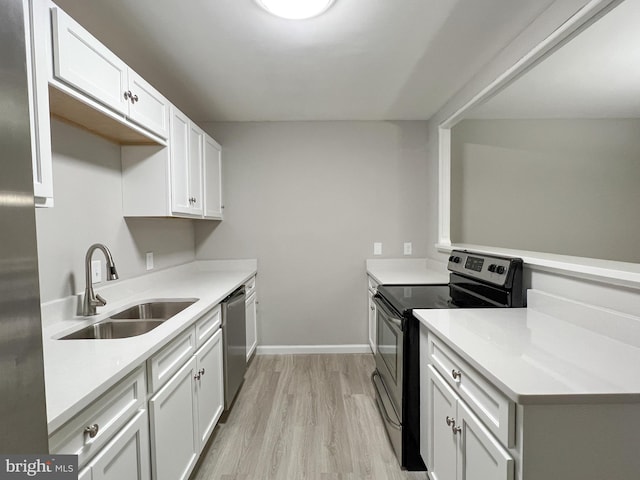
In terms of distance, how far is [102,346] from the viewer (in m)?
1.17

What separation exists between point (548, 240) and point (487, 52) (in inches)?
72.4

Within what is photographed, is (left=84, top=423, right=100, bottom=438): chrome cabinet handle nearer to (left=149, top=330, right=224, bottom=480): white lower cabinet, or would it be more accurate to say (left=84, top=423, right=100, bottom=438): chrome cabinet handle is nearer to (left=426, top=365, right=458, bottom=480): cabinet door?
(left=149, top=330, right=224, bottom=480): white lower cabinet

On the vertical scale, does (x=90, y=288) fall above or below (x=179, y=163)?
below

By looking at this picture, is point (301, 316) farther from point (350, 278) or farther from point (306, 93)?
point (306, 93)

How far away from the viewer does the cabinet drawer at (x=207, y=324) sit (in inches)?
68.4

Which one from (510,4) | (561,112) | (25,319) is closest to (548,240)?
(561,112)

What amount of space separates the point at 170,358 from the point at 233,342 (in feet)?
3.22

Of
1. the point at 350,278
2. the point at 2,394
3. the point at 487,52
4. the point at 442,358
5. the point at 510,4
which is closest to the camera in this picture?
the point at 2,394

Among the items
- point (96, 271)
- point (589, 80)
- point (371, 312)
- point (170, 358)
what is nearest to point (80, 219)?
point (96, 271)

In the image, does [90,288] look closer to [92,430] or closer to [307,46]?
[92,430]

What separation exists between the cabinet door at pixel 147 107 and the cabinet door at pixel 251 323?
1.58 m

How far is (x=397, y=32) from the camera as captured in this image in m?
1.78

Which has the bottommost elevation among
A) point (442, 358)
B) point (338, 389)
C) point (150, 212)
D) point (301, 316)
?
point (338, 389)

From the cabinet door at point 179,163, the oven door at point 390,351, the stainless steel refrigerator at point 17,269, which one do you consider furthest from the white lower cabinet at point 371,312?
the stainless steel refrigerator at point 17,269
